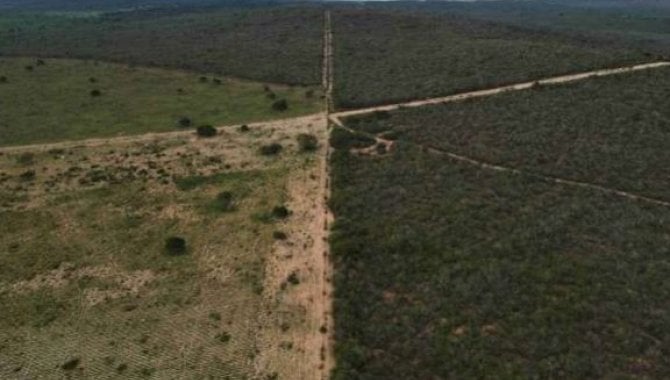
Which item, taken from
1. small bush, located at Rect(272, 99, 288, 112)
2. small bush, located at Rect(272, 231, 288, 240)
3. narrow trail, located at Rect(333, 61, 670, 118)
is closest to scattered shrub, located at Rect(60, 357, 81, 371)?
small bush, located at Rect(272, 231, 288, 240)

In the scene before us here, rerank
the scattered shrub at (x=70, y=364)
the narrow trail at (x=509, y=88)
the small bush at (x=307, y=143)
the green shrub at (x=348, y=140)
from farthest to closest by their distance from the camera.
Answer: the narrow trail at (x=509, y=88), the green shrub at (x=348, y=140), the small bush at (x=307, y=143), the scattered shrub at (x=70, y=364)

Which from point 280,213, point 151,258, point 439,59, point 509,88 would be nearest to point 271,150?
point 280,213

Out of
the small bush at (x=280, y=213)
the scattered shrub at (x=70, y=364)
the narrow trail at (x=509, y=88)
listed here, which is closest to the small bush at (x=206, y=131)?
the narrow trail at (x=509, y=88)

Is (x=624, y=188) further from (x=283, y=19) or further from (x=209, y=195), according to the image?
(x=283, y=19)

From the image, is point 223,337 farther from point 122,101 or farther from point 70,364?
point 122,101

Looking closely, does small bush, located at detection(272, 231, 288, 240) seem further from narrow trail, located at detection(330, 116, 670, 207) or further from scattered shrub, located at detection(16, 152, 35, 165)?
scattered shrub, located at detection(16, 152, 35, 165)

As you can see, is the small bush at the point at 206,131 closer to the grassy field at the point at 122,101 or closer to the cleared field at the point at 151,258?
the cleared field at the point at 151,258

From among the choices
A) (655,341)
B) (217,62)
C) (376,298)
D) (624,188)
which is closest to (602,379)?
(655,341)
